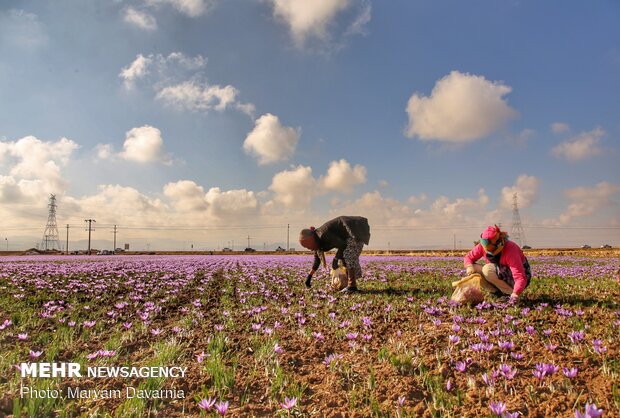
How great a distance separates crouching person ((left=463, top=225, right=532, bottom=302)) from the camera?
21.5 feet

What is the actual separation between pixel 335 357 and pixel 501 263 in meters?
4.56

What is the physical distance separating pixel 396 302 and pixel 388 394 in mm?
4391

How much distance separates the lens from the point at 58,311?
739 centimetres

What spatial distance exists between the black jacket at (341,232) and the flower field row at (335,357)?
1.96 metres

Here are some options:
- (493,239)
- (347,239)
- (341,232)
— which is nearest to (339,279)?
(347,239)

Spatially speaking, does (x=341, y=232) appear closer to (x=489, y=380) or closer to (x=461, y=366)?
(x=461, y=366)

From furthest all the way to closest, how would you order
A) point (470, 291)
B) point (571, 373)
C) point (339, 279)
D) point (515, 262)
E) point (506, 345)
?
1. point (339, 279)
2. point (470, 291)
3. point (515, 262)
4. point (506, 345)
5. point (571, 373)

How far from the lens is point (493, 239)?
6.74m

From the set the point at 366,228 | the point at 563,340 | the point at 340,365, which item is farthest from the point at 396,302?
the point at 340,365

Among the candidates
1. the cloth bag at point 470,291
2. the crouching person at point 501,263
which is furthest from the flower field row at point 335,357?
the crouching person at point 501,263

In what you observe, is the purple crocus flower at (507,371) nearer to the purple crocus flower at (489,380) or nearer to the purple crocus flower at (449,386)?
the purple crocus flower at (489,380)

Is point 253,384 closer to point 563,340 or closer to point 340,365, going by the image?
point 340,365

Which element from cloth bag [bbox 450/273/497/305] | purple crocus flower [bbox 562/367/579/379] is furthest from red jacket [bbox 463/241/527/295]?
purple crocus flower [bbox 562/367/579/379]

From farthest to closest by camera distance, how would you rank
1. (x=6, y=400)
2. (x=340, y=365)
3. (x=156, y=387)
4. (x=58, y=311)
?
(x=58, y=311), (x=340, y=365), (x=156, y=387), (x=6, y=400)
